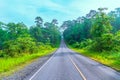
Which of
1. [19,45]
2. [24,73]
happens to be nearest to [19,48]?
[19,45]

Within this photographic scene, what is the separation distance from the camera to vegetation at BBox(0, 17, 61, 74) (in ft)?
126

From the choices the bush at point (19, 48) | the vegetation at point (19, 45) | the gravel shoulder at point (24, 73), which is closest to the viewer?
the gravel shoulder at point (24, 73)

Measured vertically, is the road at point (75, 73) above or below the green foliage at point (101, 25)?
below

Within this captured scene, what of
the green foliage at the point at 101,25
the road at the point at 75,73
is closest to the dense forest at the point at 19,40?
the green foliage at the point at 101,25

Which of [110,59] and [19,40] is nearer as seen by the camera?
[110,59]

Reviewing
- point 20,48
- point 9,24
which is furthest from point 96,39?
point 9,24

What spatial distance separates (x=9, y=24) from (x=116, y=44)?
59495 mm

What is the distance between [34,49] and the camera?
242 feet

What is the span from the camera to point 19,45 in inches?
2443

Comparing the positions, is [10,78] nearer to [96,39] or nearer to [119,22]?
[96,39]

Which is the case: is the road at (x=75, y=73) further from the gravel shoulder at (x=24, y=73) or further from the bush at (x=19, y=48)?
the bush at (x=19, y=48)

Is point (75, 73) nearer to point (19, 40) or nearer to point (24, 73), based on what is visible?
point (24, 73)

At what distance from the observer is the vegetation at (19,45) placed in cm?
3841

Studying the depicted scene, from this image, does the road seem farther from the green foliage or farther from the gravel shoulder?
the green foliage
